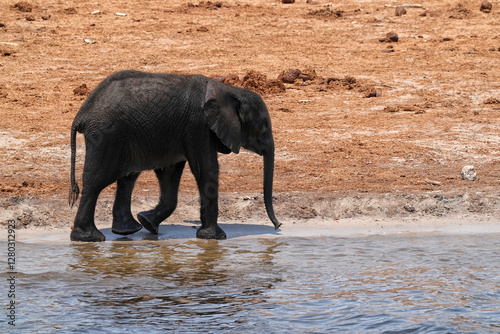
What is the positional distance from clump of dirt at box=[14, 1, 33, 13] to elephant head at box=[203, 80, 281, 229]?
1285 centimetres

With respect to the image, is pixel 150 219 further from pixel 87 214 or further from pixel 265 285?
pixel 265 285

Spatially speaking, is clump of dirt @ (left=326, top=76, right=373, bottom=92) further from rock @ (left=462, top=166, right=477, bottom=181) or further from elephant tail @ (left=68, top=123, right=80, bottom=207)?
elephant tail @ (left=68, top=123, right=80, bottom=207)

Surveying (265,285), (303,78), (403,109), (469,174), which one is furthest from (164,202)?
(303,78)

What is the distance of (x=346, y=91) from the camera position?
16172 mm

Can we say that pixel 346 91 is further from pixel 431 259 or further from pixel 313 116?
pixel 431 259

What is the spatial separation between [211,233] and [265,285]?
1.79 metres

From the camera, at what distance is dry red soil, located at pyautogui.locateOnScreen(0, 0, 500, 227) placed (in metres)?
12.0

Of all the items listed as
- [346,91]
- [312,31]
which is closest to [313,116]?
Answer: [346,91]

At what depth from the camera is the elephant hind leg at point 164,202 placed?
947cm

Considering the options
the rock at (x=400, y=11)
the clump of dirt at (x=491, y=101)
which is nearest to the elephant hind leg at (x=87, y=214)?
the clump of dirt at (x=491, y=101)

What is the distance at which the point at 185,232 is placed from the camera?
9.79 meters

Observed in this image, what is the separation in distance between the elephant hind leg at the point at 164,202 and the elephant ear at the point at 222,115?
815 millimetres

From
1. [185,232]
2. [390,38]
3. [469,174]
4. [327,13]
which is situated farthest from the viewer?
[327,13]

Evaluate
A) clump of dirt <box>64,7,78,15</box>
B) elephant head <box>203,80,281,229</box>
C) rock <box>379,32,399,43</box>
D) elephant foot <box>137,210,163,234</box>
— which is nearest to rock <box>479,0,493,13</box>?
rock <box>379,32,399,43</box>
